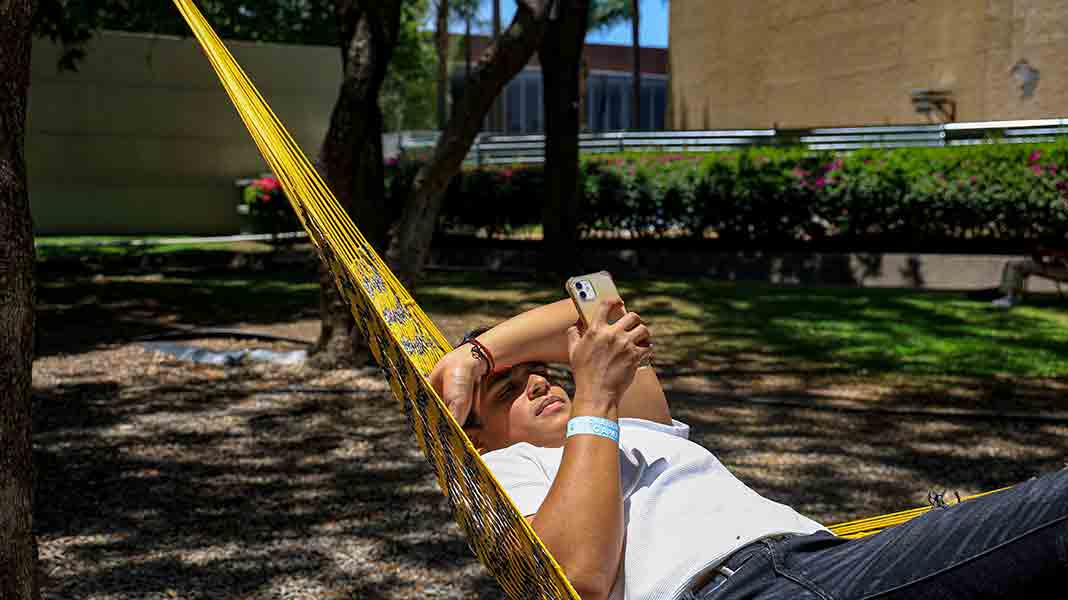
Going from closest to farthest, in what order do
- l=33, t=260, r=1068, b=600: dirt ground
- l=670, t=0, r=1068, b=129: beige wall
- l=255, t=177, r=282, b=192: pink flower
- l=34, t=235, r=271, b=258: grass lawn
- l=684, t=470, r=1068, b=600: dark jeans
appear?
1. l=684, t=470, r=1068, b=600: dark jeans
2. l=33, t=260, r=1068, b=600: dirt ground
3. l=670, t=0, r=1068, b=129: beige wall
4. l=34, t=235, r=271, b=258: grass lawn
5. l=255, t=177, r=282, b=192: pink flower

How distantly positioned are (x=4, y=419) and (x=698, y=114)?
1502 centimetres

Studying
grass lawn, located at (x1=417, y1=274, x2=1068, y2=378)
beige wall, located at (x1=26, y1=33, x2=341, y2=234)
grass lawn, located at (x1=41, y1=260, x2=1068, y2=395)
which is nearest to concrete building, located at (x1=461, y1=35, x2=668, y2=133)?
beige wall, located at (x1=26, y1=33, x2=341, y2=234)

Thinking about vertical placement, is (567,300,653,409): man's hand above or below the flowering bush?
above

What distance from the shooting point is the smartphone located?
1.69 meters

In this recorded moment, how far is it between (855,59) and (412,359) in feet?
39.3

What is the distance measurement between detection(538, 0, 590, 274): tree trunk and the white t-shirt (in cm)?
751

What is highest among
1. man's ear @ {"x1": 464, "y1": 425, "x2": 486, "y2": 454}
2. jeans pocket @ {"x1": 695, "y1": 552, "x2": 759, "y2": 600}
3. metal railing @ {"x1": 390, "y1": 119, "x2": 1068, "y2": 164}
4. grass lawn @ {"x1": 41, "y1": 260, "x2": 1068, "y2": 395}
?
metal railing @ {"x1": 390, "y1": 119, "x2": 1068, "y2": 164}

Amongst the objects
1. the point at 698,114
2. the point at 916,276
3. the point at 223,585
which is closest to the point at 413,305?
the point at 223,585

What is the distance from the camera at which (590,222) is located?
10805 millimetres

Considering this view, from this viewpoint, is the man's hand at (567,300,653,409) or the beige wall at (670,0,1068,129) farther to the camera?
the beige wall at (670,0,1068,129)

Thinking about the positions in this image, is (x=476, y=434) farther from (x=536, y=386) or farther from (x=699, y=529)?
(x=699, y=529)

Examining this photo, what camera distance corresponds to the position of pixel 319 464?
4211 millimetres

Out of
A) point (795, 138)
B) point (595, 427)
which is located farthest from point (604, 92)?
point (595, 427)

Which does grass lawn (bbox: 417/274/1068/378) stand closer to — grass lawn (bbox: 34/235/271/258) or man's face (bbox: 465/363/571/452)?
man's face (bbox: 465/363/571/452)
